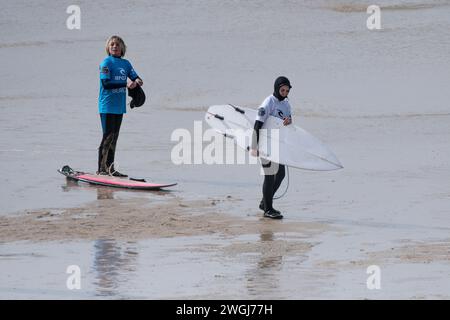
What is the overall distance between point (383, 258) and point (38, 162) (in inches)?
263

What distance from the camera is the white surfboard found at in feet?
36.8

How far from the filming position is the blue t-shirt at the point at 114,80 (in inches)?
506

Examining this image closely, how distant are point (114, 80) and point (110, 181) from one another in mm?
1197

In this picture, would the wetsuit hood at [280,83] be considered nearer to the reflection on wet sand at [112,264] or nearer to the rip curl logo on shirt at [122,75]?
the reflection on wet sand at [112,264]

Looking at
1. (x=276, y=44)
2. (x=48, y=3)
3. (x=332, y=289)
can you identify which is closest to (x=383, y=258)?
(x=332, y=289)

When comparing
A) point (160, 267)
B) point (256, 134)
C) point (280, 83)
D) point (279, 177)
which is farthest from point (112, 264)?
point (280, 83)

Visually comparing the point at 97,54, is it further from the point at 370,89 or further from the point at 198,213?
the point at 198,213

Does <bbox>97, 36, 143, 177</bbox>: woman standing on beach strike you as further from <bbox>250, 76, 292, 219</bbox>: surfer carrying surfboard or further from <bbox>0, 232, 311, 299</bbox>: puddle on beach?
<bbox>0, 232, 311, 299</bbox>: puddle on beach

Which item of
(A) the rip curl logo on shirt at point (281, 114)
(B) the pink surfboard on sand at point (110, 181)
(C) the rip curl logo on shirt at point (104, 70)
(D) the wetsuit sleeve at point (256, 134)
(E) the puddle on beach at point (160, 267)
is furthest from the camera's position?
(C) the rip curl logo on shirt at point (104, 70)

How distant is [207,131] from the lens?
16906mm

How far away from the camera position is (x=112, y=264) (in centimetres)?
884

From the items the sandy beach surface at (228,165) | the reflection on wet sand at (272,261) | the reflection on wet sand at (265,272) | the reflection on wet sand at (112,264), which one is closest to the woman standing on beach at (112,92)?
the sandy beach surface at (228,165)

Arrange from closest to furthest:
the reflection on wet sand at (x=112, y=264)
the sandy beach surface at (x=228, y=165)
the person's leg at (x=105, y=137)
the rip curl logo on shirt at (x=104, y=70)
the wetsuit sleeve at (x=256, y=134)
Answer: the reflection on wet sand at (x=112, y=264), the sandy beach surface at (x=228, y=165), the wetsuit sleeve at (x=256, y=134), the rip curl logo on shirt at (x=104, y=70), the person's leg at (x=105, y=137)

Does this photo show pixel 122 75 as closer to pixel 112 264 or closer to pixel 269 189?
pixel 269 189
